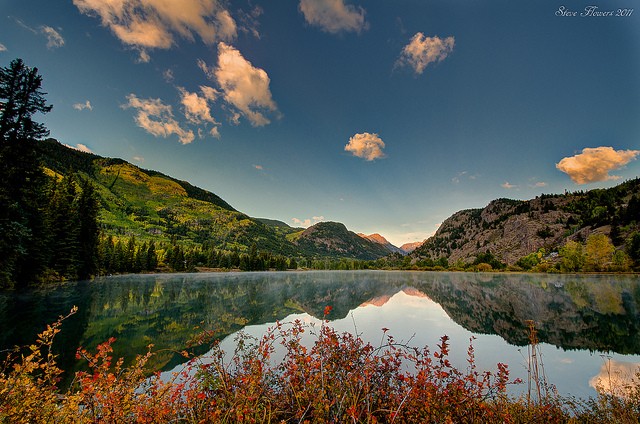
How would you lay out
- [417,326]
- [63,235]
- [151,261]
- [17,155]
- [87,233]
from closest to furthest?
1. [417,326]
2. [17,155]
3. [63,235]
4. [87,233]
5. [151,261]

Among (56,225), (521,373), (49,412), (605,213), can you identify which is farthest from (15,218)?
(605,213)

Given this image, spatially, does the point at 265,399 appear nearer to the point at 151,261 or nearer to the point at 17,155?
the point at 17,155

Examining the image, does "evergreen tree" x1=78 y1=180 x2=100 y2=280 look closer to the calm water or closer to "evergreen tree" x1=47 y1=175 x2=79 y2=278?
"evergreen tree" x1=47 y1=175 x2=79 y2=278

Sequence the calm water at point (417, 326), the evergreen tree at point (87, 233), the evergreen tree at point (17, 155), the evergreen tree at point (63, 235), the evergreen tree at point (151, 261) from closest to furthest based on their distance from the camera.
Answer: the calm water at point (417, 326)
the evergreen tree at point (17, 155)
the evergreen tree at point (63, 235)
the evergreen tree at point (87, 233)
the evergreen tree at point (151, 261)

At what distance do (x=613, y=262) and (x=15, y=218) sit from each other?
138 metres

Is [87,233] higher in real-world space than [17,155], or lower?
lower

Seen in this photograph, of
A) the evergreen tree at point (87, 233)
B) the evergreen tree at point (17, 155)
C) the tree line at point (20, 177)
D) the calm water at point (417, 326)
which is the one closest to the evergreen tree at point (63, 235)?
the evergreen tree at point (87, 233)

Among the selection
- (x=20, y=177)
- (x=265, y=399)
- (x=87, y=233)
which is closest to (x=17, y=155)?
(x=20, y=177)

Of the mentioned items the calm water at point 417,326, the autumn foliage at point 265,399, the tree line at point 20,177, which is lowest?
the calm water at point 417,326

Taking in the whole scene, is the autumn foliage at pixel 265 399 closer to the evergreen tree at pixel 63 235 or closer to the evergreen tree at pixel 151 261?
the evergreen tree at pixel 63 235

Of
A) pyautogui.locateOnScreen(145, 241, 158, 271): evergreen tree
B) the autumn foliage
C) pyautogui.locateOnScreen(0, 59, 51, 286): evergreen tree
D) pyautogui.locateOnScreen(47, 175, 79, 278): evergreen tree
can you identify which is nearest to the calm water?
the autumn foliage

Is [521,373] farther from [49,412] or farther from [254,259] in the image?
[254,259]

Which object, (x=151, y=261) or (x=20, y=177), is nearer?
(x=20, y=177)

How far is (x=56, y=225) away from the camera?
48.6 m
